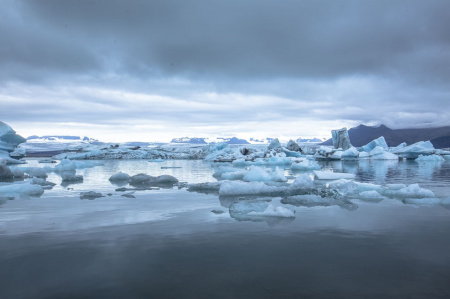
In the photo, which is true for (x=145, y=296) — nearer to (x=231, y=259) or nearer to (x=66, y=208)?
(x=231, y=259)

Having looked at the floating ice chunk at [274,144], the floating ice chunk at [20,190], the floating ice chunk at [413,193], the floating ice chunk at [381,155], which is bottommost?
the floating ice chunk at [381,155]

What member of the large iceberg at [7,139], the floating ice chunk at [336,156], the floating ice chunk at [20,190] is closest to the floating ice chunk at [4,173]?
the floating ice chunk at [20,190]

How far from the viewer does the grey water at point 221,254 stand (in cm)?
278

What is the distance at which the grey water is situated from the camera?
2783 millimetres

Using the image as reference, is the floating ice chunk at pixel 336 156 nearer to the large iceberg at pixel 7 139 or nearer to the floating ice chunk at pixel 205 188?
the floating ice chunk at pixel 205 188

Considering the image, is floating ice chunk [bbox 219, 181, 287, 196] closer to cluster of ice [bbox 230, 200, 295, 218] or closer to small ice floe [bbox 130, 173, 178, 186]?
cluster of ice [bbox 230, 200, 295, 218]

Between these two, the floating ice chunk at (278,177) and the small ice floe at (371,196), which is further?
the floating ice chunk at (278,177)

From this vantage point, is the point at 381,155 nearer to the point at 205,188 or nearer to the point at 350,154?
the point at 350,154

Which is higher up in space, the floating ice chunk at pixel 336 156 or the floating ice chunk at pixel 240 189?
the floating ice chunk at pixel 240 189

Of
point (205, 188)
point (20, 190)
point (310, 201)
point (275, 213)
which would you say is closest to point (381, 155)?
point (205, 188)

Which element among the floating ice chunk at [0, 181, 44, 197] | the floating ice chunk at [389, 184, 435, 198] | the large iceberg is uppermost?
the large iceberg

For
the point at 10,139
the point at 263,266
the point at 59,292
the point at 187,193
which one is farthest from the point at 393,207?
the point at 10,139

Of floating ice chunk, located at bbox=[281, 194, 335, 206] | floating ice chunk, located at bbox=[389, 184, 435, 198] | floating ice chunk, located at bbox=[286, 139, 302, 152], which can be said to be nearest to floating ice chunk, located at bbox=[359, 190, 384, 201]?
floating ice chunk, located at bbox=[389, 184, 435, 198]

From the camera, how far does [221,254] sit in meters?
3.63
